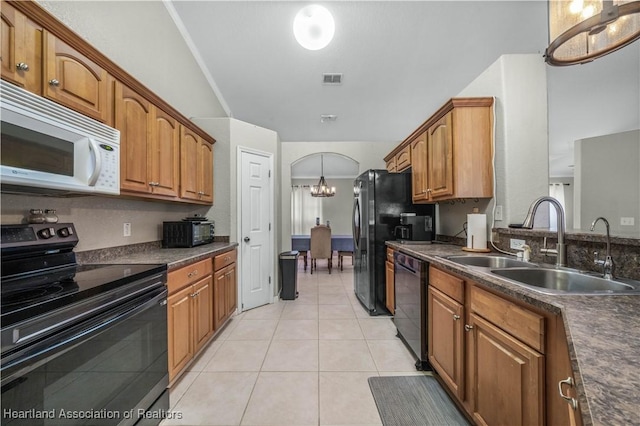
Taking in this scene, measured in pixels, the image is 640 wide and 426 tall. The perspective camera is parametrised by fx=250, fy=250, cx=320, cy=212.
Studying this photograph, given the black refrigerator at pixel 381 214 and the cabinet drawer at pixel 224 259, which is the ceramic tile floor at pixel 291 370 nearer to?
the black refrigerator at pixel 381 214

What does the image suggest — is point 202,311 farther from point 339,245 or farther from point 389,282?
point 339,245

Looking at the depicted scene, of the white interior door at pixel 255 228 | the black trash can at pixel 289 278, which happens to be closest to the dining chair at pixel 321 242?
the black trash can at pixel 289 278

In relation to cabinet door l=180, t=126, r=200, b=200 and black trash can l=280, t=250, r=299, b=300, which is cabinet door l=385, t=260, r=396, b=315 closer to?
black trash can l=280, t=250, r=299, b=300

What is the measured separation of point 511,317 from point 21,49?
7.80 feet

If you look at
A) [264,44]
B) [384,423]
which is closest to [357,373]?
[384,423]

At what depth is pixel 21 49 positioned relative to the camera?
1058mm

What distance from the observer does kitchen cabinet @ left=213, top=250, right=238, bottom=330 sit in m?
2.42

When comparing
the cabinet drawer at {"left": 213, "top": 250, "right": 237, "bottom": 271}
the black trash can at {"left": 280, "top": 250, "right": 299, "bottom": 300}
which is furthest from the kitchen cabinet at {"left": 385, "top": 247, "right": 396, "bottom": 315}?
the cabinet drawer at {"left": 213, "top": 250, "right": 237, "bottom": 271}

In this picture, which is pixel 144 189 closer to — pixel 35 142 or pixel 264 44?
A: pixel 35 142

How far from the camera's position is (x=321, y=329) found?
2.70 meters

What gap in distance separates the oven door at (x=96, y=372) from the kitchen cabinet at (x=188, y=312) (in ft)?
0.51

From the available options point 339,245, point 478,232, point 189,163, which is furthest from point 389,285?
point 339,245

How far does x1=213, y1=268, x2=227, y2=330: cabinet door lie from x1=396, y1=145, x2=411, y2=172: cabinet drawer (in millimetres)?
2545

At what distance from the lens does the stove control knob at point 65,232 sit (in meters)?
1.39
